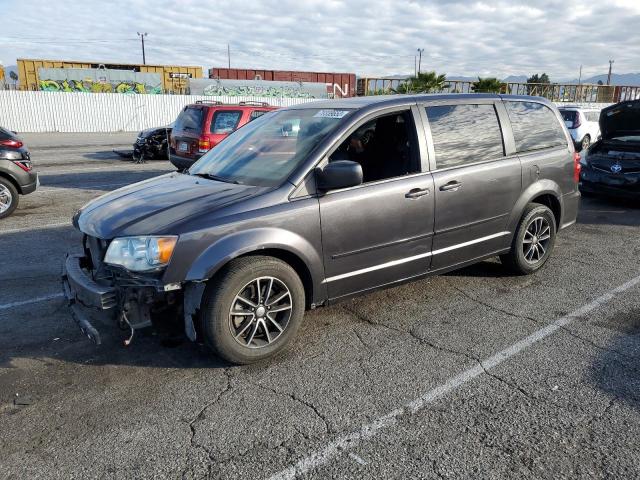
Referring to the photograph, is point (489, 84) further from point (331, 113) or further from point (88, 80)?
point (331, 113)

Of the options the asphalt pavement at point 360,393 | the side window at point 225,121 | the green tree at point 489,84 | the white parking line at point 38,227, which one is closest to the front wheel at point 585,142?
the green tree at point 489,84

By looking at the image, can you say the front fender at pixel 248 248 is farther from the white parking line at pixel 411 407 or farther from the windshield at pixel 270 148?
the white parking line at pixel 411 407

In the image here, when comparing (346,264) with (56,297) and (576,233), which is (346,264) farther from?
(576,233)

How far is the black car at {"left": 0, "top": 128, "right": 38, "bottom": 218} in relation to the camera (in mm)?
7957

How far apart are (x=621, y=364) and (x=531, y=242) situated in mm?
1854

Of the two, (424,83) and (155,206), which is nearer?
(155,206)

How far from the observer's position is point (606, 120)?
30.2ft

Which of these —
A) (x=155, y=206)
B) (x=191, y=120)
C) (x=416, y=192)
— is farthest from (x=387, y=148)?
(x=191, y=120)

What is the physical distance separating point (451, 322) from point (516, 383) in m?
0.97

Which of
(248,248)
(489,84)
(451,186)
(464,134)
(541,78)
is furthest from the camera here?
(541,78)

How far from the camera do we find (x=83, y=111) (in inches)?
1082

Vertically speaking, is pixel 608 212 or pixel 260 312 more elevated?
pixel 260 312

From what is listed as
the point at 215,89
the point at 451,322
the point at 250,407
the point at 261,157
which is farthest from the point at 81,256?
the point at 215,89

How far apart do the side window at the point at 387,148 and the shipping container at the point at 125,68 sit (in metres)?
32.5
